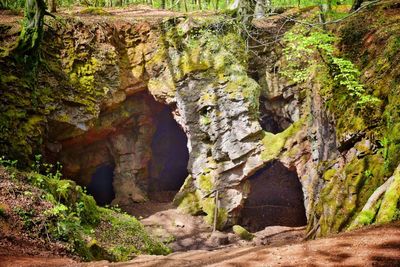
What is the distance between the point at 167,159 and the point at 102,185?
Answer: 166 inches

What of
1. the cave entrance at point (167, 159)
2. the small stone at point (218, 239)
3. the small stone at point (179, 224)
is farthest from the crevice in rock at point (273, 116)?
the small stone at point (179, 224)

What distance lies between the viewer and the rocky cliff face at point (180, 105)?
13.8 meters

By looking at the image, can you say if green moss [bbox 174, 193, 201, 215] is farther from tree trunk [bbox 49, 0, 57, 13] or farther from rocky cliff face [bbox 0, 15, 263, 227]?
tree trunk [bbox 49, 0, 57, 13]

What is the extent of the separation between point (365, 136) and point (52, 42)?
41.8 feet

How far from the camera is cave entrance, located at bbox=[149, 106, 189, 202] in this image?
2098 cm

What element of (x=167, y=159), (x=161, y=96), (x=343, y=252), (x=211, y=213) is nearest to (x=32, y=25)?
(x=161, y=96)

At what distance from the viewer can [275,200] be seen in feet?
61.5

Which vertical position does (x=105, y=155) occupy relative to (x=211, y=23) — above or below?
below

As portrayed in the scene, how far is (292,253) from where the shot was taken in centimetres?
468

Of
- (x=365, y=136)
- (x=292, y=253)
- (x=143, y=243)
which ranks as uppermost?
(x=365, y=136)

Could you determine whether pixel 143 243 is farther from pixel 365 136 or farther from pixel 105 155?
pixel 105 155

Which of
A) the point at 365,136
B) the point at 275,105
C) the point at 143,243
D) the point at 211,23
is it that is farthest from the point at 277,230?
the point at 211,23

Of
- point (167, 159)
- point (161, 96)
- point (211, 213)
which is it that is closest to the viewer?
point (211, 213)

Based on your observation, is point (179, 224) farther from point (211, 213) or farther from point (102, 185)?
point (102, 185)
